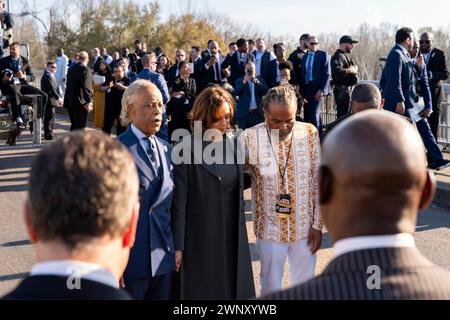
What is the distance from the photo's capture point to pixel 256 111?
12.5 m

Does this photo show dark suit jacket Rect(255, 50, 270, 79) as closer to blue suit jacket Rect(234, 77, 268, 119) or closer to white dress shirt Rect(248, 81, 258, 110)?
blue suit jacket Rect(234, 77, 268, 119)

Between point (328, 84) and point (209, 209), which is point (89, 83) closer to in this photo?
point (328, 84)

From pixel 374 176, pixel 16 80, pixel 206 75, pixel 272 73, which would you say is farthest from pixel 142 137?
pixel 206 75

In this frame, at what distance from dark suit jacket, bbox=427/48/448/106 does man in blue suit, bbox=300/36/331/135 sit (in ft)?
6.57

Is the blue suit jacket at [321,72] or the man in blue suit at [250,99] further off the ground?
the blue suit jacket at [321,72]

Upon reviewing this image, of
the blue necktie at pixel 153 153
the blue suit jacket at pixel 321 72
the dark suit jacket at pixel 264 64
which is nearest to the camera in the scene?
A: the blue necktie at pixel 153 153

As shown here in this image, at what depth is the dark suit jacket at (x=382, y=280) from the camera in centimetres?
169

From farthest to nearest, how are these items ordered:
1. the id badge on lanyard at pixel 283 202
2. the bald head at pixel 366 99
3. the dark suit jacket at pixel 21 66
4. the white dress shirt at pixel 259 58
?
1. the dark suit jacket at pixel 21 66
2. the white dress shirt at pixel 259 58
3. the bald head at pixel 366 99
4. the id badge on lanyard at pixel 283 202

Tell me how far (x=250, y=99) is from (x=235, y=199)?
7961mm

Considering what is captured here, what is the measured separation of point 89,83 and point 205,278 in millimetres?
10657

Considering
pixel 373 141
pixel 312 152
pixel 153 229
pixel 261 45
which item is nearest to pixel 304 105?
pixel 261 45

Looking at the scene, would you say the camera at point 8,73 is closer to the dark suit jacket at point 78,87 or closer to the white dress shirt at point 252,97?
the dark suit jacket at point 78,87

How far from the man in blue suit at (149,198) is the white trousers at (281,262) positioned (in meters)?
0.79

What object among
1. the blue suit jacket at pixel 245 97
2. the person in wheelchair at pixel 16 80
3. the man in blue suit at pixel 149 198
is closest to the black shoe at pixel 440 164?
the blue suit jacket at pixel 245 97
